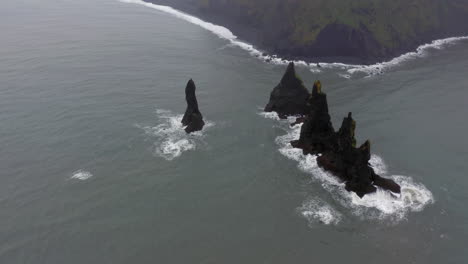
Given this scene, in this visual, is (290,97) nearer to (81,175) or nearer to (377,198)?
(377,198)

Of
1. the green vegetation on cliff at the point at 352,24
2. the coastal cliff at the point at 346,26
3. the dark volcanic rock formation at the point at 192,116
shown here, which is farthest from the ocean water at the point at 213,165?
the green vegetation on cliff at the point at 352,24

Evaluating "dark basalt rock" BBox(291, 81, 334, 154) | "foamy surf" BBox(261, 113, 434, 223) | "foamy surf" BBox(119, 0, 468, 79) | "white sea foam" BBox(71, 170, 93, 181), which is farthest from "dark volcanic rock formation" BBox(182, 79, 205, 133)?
"foamy surf" BBox(119, 0, 468, 79)

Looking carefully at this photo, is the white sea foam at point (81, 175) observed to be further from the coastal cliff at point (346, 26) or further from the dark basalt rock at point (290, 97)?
the coastal cliff at point (346, 26)

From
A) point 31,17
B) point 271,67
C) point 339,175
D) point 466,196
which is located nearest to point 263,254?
point 339,175

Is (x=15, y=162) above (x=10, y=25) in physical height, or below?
below

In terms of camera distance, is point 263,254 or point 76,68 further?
point 76,68

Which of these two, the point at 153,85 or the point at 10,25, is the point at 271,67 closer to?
the point at 153,85
